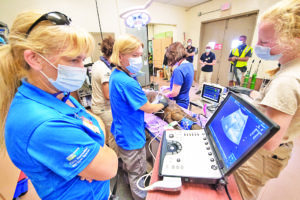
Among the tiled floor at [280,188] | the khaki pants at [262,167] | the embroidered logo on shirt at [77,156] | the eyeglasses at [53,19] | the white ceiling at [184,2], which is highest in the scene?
the white ceiling at [184,2]

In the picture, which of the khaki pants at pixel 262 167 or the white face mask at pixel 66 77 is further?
the khaki pants at pixel 262 167

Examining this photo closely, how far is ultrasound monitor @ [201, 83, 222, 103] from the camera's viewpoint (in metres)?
1.55

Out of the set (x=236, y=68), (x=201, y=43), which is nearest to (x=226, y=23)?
(x=201, y=43)

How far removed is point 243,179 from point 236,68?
415 centimetres

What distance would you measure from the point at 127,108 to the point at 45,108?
60 cm

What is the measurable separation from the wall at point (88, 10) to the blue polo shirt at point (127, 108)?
2.53 m

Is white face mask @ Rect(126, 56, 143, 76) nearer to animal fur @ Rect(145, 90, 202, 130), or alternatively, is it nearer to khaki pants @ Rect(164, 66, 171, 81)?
animal fur @ Rect(145, 90, 202, 130)

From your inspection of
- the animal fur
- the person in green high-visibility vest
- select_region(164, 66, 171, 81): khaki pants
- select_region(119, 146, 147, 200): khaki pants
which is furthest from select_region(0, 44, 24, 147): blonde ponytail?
select_region(164, 66, 171, 81): khaki pants

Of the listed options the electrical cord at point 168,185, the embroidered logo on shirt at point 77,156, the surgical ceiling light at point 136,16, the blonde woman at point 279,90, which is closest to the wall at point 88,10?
the surgical ceiling light at point 136,16

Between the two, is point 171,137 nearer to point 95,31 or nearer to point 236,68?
point 95,31

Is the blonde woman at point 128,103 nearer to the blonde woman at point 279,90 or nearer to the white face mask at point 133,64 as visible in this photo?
the white face mask at point 133,64

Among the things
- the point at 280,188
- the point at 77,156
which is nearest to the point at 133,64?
the point at 77,156

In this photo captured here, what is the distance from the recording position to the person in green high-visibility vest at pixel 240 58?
3.63 meters

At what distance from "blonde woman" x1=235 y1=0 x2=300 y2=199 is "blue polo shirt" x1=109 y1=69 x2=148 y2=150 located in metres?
0.76
